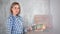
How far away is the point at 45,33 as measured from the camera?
1674mm

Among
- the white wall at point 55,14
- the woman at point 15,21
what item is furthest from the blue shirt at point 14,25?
the white wall at point 55,14

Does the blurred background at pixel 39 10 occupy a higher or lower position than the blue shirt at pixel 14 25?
higher

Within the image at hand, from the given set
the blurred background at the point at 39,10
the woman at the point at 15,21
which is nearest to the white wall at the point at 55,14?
the blurred background at the point at 39,10

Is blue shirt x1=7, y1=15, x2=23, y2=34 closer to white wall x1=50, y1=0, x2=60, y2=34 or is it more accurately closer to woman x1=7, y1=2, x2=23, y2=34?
woman x1=7, y1=2, x2=23, y2=34

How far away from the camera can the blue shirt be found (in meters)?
1.64

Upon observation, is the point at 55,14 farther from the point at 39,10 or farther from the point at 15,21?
the point at 15,21

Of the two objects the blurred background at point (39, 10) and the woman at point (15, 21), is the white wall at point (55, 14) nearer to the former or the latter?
the blurred background at point (39, 10)

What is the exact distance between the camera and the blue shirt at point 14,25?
1.64 meters

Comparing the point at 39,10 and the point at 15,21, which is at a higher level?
the point at 39,10

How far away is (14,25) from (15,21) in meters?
0.04

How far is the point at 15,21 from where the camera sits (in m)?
1.65

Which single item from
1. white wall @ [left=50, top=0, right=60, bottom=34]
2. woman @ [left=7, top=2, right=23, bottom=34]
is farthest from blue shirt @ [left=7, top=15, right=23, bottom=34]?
white wall @ [left=50, top=0, right=60, bottom=34]

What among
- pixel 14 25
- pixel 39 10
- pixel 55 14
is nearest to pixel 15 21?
pixel 14 25

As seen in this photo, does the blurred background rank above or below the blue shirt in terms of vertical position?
above
